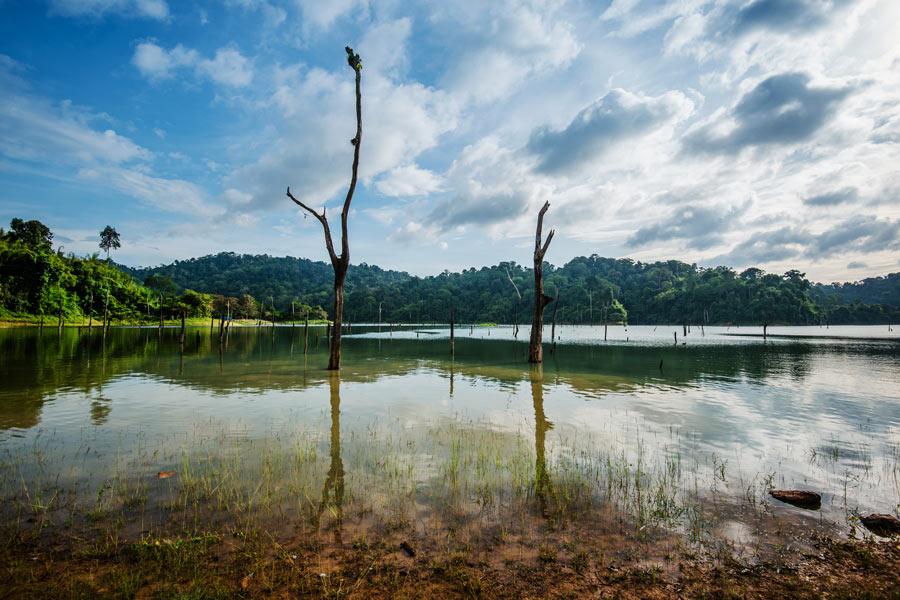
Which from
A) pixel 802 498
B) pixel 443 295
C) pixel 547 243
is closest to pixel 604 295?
pixel 443 295

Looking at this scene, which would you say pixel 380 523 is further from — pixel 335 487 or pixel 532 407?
pixel 532 407

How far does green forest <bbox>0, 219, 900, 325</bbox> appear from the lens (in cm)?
6638

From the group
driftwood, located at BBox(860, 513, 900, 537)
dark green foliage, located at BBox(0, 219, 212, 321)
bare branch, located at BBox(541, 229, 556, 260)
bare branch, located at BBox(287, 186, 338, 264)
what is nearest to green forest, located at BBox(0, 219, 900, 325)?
dark green foliage, located at BBox(0, 219, 212, 321)

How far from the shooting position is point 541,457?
331 inches

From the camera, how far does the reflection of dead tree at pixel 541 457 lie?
20.5 ft

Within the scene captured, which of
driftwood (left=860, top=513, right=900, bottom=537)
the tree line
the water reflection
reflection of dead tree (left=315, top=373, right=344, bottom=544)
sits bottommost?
the water reflection

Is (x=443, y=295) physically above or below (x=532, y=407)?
above

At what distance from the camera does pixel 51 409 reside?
38.1 ft

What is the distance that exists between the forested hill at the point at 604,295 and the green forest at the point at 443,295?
0.43 metres

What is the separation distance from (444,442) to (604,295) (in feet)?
467

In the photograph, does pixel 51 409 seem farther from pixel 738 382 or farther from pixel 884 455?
pixel 738 382

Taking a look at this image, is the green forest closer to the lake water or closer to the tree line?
the tree line

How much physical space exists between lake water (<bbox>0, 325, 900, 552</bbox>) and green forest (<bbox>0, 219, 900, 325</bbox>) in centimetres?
5049

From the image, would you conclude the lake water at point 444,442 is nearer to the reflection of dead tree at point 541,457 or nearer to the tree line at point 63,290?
the reflection of dead tree at point 541,457
